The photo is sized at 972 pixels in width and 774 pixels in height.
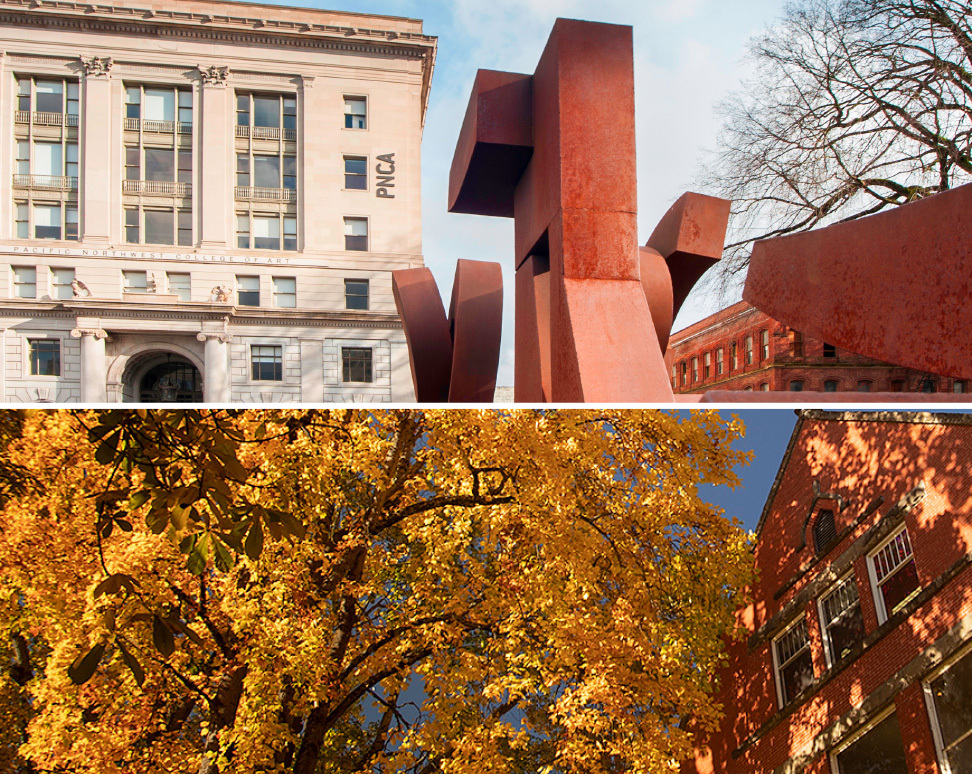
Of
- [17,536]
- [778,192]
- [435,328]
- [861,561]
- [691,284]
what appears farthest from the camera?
[778,192]

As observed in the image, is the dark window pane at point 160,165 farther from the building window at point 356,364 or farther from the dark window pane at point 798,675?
the dark window pane at point 798,675

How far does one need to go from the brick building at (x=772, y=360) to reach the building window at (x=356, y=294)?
11562 mm

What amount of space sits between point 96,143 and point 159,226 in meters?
3.70

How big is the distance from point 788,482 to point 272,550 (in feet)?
7.44

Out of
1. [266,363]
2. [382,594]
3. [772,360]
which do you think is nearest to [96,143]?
[266,363]

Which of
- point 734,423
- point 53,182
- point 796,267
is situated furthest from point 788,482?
point 53,182

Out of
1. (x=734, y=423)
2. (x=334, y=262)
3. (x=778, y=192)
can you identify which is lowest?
(x=734, y=423)

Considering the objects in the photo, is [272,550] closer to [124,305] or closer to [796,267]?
[796,267]

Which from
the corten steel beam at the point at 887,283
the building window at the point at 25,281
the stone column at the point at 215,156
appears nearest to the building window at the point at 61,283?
the building window at the point at 25,281

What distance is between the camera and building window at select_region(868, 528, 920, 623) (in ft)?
8.14

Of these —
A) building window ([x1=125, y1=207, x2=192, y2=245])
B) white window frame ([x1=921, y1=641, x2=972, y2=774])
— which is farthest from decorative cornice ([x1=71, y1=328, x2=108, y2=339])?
white window frame ([x1=921, y1=641, x2=972, y2=774])

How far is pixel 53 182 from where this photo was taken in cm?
2864

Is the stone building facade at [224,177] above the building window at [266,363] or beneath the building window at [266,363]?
above

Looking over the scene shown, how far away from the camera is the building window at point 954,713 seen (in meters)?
2.39
